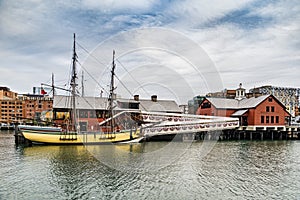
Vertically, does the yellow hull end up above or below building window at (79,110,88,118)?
below

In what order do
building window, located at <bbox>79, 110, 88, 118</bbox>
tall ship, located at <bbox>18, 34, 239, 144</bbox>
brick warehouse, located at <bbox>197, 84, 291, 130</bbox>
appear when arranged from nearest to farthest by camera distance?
1. tall ship, located at <bbox>18, 34, 239, 144</bbox>
2. building window, located at <bbox>79, 110, 88, 118</bbox>
3. brick warehouse, located at <bbox>197, 84, 291, 130</bbox>

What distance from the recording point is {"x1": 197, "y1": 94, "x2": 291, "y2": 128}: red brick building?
46062 millimetres

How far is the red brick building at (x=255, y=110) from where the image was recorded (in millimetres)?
46062

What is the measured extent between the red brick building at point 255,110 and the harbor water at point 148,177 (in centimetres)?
2243

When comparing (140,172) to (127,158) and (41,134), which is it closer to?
(127,158)

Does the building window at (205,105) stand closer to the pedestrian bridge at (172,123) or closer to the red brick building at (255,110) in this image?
the red brick building at (255,110)

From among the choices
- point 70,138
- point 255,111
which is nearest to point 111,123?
point 70,138

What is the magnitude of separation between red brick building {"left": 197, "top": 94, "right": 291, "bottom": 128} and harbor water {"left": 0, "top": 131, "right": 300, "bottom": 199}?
883 inches

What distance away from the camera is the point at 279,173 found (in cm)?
1867

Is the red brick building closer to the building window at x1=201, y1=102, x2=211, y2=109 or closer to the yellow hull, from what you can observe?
the building window at x1=201, y1=102, x2=211, y2=109

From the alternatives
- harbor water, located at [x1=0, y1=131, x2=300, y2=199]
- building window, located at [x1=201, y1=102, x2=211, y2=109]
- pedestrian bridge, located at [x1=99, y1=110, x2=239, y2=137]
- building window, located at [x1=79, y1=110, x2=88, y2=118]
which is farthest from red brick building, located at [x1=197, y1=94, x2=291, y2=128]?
building window, located at [x1=79, y1=110, x2=88, y2=118]

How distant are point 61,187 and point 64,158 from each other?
9399 millimetres

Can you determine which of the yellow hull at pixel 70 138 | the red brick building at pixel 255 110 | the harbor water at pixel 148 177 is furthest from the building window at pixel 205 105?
the harbor water at pixel 148 177

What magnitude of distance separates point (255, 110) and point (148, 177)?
34195 millimetres
